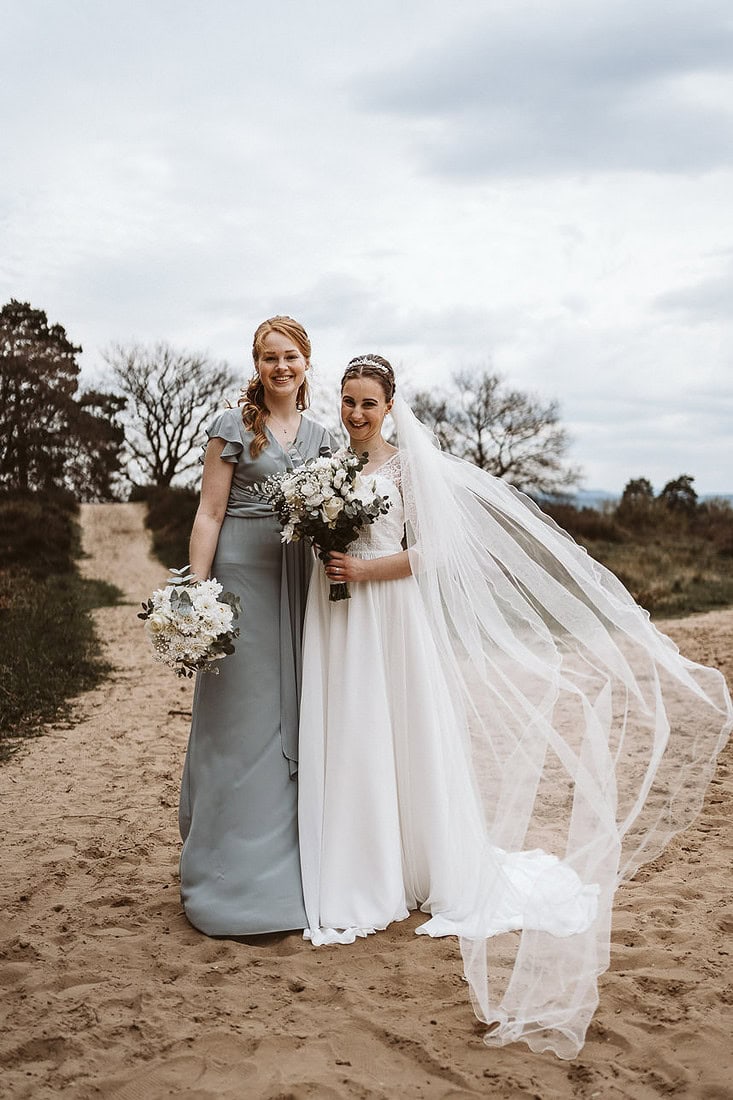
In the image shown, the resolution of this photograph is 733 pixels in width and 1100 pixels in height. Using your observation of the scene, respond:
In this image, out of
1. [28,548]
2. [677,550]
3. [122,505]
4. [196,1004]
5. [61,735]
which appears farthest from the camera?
[122,505]

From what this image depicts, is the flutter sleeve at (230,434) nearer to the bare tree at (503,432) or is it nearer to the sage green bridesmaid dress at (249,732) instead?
the sage green bridesmaid dress at (249,732)

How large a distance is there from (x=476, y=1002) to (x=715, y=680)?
1676mm

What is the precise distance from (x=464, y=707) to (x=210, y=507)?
152cm

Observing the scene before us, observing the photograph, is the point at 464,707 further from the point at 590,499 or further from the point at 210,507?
the point at 590,499

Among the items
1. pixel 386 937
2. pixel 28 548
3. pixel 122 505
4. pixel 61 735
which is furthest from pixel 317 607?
pixel 122 505

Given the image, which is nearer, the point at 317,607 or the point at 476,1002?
the point at 476,1002

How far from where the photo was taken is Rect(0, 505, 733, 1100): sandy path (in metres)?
3.10

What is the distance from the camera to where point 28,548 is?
22766 mm

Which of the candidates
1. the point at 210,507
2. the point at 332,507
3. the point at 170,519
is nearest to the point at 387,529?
the point at 332,507

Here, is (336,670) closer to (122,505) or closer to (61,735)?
(61,735)

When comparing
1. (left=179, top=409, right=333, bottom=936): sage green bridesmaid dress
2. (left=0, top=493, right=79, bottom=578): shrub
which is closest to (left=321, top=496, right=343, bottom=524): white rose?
(left=179, top=409, right=333, bottom=936): sage green bridesmaid dress

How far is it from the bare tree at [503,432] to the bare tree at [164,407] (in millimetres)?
12479

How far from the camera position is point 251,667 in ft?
14.7

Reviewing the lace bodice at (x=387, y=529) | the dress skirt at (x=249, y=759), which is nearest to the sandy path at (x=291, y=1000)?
the dress skirt at (x=249, y=759)
